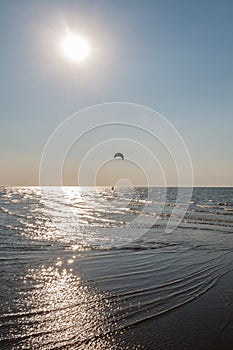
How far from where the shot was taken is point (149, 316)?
29.1 ft

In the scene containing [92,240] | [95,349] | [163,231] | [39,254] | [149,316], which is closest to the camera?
[95,349]

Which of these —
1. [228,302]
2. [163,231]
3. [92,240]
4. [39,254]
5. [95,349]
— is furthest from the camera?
[163,231]

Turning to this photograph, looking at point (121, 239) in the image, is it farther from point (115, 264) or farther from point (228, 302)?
point (228, 302)

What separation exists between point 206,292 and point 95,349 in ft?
19.3

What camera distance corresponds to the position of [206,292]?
37.6 ft

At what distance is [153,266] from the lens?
49.7 ft

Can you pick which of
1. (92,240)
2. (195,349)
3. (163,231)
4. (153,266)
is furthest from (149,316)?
(163,231)

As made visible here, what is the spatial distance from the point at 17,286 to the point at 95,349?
17.9 feet

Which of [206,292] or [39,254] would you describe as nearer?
[206,292]

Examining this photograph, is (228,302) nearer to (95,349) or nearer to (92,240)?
(95,349)

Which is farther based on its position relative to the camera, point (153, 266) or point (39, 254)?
point (39, 254)

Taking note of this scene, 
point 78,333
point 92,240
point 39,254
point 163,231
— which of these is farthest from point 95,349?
point 163,231

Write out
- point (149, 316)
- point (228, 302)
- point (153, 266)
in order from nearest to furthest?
point (149, 316), point (228, 302), point (153, 266)

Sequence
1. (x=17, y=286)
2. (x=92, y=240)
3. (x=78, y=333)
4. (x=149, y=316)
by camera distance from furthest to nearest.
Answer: (x=92, y=240) → (x=17, y=286) → (x=149, y=316) → (x=78, y=333)
